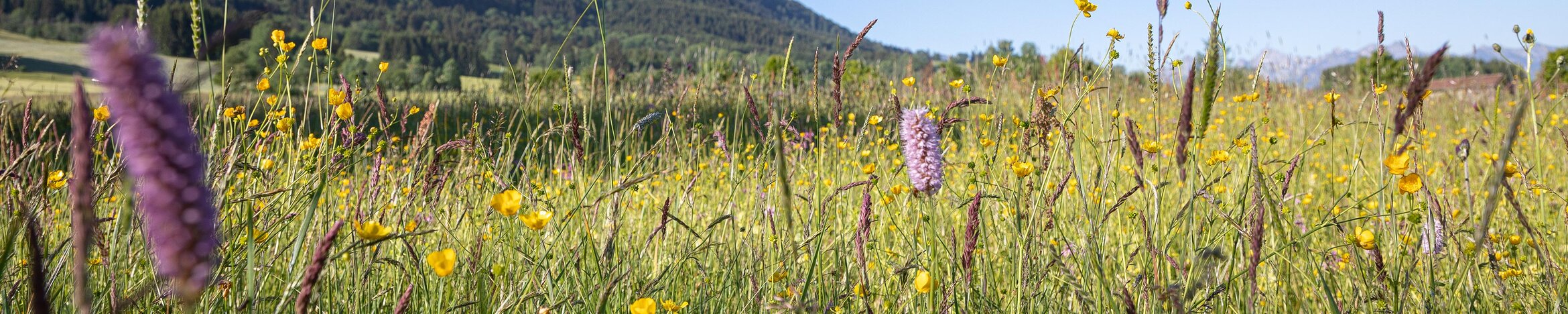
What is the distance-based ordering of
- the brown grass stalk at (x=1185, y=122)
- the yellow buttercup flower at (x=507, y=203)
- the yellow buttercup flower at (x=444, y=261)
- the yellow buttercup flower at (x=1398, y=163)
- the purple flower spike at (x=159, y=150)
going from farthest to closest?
the yellow buttercup flower at (x=1398, y=163), the yellow buttercup flower at (x=507, y=203), the yellow buttercup flower at (x=444, y=261), the brown grass stalk at (x=1185, y=122), the purple flower spike at (x=159, y=150)

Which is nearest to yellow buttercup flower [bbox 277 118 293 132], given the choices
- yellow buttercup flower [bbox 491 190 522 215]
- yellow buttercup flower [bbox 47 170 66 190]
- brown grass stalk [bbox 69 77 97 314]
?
yellow buttercup flower [bbox 47 170 66 190]

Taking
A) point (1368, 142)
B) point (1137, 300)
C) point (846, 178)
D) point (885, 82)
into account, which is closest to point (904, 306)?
point (1137, 300)

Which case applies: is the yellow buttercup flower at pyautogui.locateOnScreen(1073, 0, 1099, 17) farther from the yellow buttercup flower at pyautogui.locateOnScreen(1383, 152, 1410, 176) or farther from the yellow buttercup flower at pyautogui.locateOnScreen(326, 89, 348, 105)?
the yellow buttercup flower at pyautogui.locateOnScreen(326, 89, 348, 105)

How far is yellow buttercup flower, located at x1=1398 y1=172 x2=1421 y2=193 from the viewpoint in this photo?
1359 millimetres

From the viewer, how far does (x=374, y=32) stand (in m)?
67.3

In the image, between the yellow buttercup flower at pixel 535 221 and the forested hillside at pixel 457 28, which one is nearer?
the yellow buttercup flower at pixel 535 221

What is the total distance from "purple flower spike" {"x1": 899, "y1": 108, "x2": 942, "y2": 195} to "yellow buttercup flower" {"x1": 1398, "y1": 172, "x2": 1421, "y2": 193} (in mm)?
776

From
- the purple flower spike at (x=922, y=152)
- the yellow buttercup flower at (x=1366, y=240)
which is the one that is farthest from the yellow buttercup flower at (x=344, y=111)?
the yellow buttercup flower at (x=1366, y=240)

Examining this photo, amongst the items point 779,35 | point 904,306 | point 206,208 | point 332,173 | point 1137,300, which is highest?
point 779,35

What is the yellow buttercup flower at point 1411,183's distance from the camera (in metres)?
1.36

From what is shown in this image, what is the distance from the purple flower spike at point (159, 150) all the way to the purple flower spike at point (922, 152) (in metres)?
1.20

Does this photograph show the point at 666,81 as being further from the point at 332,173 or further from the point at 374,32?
the point at 374,32

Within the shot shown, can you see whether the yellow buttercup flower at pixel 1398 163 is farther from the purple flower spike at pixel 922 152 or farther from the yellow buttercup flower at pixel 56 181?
the yellow buttercup flower at pixel 56 181

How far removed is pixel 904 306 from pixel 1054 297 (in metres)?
0.32
